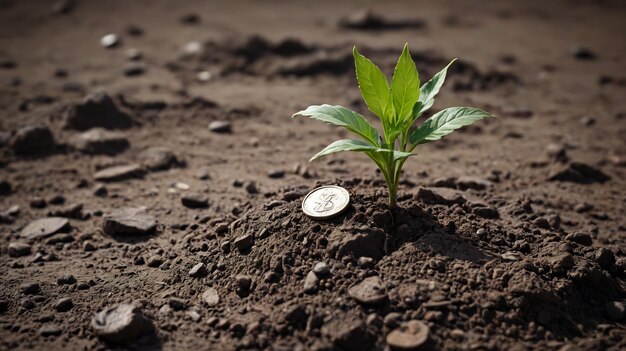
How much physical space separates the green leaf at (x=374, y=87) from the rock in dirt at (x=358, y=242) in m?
0.64

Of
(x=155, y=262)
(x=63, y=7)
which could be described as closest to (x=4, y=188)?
(x=155, y=262)

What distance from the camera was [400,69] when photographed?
10.4 ft

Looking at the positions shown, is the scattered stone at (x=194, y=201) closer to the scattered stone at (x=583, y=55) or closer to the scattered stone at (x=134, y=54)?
the scattered stone at (x=134, y=54)

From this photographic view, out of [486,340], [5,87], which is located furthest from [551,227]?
[5,87]

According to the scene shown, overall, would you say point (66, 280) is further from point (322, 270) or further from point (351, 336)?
point (351, 336)

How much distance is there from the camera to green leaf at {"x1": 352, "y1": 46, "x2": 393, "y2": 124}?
127 inches

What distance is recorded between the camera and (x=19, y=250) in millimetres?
3945

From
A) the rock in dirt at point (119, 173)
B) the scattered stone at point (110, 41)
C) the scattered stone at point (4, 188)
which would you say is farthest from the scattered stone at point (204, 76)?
the scattered stone at point (4, 188)

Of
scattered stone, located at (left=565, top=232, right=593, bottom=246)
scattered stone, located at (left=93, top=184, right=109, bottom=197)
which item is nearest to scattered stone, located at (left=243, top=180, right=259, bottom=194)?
scattered stone, located at (left=93, top=184, right=109, bottom=197)

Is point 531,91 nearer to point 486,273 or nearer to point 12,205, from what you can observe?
point 486,273

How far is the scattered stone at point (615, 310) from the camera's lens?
302 centimetres

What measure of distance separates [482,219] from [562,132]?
2.88 m

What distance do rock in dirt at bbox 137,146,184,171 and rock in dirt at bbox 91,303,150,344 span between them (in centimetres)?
224

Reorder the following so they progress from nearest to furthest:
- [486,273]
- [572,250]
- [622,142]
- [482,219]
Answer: [486,273] < [572,250] < [482,219] < [622,142]
